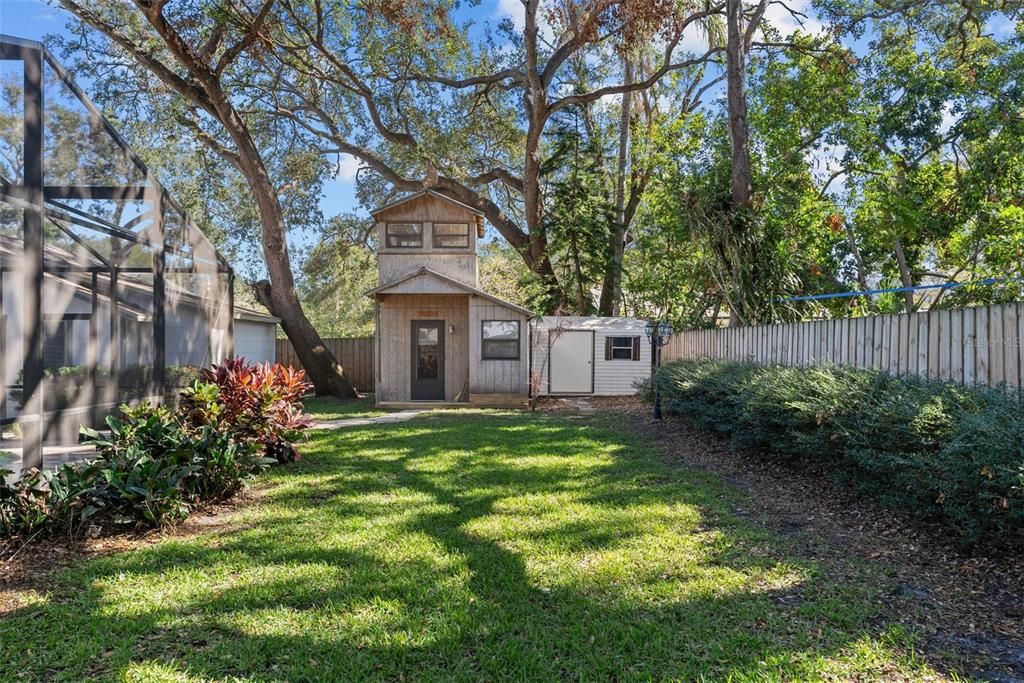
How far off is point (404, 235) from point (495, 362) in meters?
4.25

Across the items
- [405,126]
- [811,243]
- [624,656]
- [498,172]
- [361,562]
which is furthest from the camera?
[498,172]

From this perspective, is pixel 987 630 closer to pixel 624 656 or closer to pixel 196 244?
pixel 624 656

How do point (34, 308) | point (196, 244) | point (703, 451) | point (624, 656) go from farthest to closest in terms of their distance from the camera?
point (196, 244) → point (703, 451) → point (34, 308) → point (624, 656)

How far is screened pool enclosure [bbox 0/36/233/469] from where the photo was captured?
4.58 m

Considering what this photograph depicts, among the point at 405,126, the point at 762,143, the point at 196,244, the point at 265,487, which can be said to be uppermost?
the point at 405,126

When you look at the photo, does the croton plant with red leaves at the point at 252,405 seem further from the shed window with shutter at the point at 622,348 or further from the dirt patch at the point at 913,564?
the shed window with shutter at the point at 622,348

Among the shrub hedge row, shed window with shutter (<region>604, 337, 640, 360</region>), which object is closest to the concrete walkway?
shed window with shutter (<region>604, 337, 640, 360</region>)

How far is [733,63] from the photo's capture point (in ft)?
36.2

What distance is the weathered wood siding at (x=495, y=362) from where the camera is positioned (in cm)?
1413

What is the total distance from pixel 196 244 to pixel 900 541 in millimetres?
8907

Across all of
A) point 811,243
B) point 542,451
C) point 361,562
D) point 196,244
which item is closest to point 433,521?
point 361,562

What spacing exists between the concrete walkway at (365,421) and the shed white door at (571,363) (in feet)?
13.3

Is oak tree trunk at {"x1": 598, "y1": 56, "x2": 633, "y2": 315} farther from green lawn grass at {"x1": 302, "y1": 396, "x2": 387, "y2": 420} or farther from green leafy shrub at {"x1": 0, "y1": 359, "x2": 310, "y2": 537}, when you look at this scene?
green leafy shrub at {"x1": 0, "y1": 359, "x2": 310, "y2": 537}

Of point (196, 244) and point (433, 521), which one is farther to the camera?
point (196, 244)
